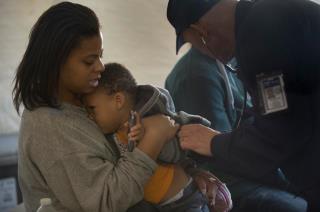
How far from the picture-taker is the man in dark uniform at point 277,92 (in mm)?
1107

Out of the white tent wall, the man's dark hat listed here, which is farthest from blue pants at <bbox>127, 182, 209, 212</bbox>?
the white tent wall

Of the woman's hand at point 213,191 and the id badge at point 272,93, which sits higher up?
the id badge at point 272,93

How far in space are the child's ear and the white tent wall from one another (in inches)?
38.9

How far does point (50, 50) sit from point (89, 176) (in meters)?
0.31

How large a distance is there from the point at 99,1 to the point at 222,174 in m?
→ 1.06

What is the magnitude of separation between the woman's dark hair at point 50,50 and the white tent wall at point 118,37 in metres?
1.01

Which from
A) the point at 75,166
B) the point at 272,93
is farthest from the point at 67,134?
the point at 272,93

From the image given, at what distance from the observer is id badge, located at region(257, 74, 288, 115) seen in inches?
43.7

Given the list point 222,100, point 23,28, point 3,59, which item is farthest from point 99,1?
point 222,100

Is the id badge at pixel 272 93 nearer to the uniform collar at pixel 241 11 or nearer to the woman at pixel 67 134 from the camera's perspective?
the uniform collar at pixel 241 11

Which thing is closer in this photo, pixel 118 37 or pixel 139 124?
pixel 139 124

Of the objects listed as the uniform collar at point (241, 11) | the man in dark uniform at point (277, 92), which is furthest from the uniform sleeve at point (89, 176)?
the uniform collar at point (241, 11)

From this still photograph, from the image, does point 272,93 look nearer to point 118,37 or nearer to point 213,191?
point 213,191

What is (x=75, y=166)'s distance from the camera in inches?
41.0
